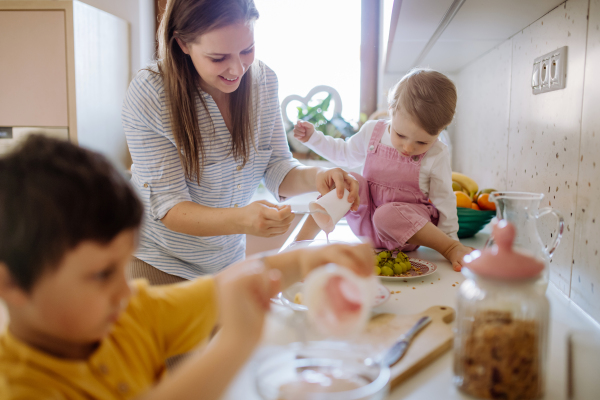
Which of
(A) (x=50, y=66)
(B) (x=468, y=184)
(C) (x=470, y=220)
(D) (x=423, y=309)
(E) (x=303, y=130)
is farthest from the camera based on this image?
(A) (x=50, y=66)

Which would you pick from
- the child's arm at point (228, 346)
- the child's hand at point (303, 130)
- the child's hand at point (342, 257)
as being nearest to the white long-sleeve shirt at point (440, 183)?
the child's hand at point (303, 130)

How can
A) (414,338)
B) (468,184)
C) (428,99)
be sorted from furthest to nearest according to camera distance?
(468,184), (428,99), (414,338)

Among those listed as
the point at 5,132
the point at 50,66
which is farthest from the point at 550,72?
the point at 5,132

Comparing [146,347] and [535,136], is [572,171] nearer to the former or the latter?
[535,136]

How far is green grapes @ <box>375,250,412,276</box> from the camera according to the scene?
1.08 meters

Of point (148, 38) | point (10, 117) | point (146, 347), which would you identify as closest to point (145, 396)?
point (146, 347)

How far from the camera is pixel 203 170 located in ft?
4.13

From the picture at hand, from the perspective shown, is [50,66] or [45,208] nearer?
[45,208]

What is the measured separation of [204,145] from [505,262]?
3.04 feet

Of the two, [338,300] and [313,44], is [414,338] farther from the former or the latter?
[313,44]

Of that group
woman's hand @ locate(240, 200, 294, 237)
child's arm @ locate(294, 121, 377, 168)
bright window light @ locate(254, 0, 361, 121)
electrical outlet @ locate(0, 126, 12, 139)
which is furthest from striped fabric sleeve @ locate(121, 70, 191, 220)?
Answer: bright window light @ locate(254, 0, 361, 121)

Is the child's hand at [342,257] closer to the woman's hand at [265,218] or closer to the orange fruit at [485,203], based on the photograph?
the woman's hand at [265,218]

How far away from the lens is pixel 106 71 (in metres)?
2.29

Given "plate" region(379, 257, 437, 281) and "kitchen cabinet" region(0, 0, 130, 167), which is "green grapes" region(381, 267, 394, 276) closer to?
"plate" region(379, 257, 437, 281)
